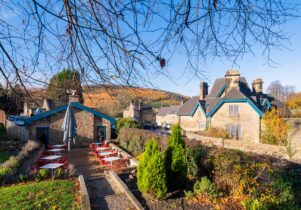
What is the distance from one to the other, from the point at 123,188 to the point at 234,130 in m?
18.1

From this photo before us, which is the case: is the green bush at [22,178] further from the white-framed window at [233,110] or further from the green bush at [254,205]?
the white-framed window at [233,110]

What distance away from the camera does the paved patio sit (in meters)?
5.86

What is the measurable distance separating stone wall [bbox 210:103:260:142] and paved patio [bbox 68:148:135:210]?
15.9 meters

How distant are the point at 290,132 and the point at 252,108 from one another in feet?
19.1

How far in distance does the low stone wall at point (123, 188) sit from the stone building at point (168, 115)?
3305 centimetres

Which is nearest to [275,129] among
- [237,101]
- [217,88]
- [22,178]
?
[237,101]

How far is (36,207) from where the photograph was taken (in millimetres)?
5520

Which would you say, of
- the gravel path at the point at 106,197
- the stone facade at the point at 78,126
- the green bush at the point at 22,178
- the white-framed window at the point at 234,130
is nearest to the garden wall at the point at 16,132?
the stone facade at the point at 78,126

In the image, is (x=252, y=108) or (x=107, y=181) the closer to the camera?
(x=107, y=181)

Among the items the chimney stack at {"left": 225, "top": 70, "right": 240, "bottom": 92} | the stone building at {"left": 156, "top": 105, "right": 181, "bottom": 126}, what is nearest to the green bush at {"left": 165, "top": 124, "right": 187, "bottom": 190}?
the chimney stack at {"left": 225, "top": 70, "right": 240, "bottom": 92}

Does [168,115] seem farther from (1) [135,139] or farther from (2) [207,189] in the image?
(2) [207,189]

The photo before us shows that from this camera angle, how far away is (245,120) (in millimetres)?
20969

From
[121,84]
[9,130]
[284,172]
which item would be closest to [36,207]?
[121,84]

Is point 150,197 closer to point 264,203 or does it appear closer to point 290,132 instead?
point 264,203
